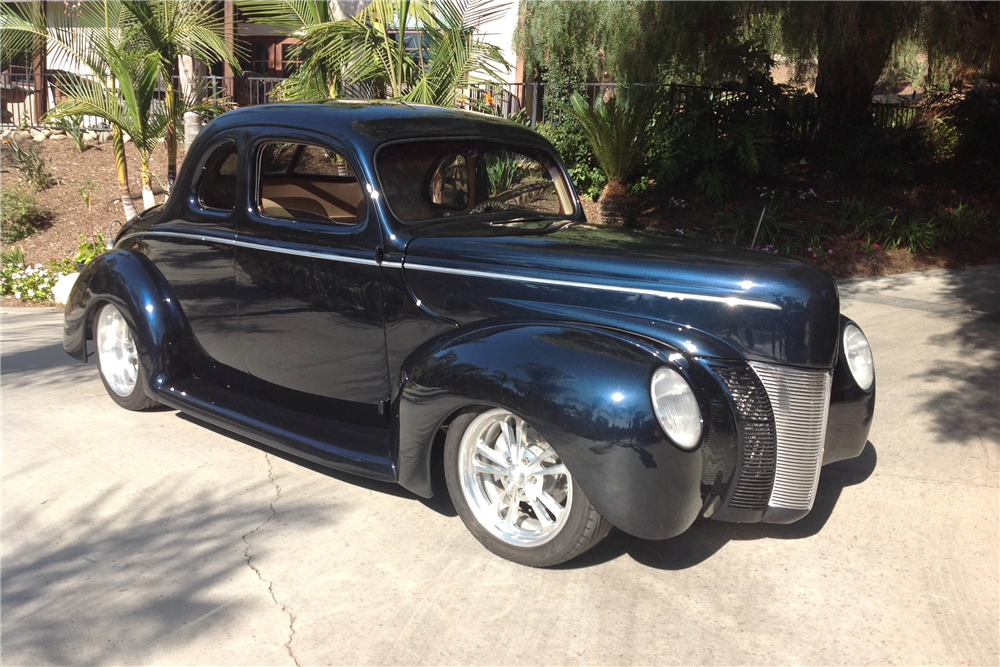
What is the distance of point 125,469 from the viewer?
4473 millimetres

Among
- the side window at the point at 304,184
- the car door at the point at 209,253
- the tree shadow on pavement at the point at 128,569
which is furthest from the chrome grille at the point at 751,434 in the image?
the car door at the point at 209,253

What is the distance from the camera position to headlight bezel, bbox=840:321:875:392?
12.7 ft

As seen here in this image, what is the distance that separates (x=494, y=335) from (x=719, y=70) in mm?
8649

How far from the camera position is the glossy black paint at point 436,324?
10.5 ft

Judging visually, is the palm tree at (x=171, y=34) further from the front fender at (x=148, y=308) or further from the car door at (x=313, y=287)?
the car door at (x=313, y=287)

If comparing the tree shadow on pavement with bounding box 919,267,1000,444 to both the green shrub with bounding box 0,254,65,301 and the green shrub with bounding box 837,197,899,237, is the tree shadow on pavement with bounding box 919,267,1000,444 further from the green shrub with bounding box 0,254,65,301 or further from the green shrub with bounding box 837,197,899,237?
the green shrub with bounding box 0,254,65,301

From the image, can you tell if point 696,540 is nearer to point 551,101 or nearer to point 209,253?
point 209,253

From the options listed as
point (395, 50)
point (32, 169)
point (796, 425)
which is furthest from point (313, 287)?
point (32, 169)

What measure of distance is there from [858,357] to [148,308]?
3657mm

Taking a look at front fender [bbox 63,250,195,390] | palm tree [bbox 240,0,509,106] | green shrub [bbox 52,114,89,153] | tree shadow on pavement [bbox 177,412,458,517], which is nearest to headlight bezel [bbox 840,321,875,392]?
tree shadow on pavement [bbox 177,412,458,517]

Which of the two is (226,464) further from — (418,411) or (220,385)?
(418,411)

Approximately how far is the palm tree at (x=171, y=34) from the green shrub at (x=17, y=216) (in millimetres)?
3958

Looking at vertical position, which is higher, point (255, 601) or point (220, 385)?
point (220, 385)

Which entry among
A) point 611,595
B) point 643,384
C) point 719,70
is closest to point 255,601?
point 611,595
